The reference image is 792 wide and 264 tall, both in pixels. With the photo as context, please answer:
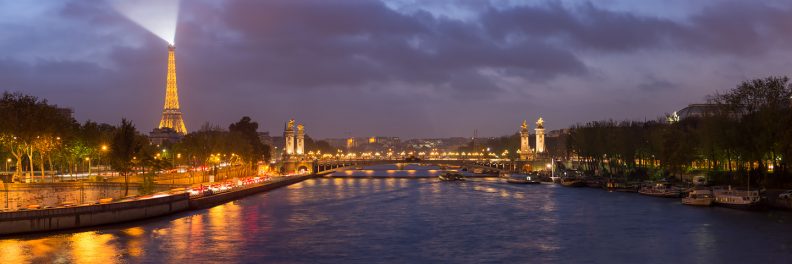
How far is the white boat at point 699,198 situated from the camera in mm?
63812

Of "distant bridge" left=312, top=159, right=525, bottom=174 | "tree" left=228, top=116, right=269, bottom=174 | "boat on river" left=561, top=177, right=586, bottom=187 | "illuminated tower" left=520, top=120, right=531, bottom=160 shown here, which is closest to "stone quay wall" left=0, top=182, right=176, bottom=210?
"boat on river" left=561, top=177, right=586, bottom=187

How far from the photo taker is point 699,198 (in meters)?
64.7

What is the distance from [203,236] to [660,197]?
153 ft

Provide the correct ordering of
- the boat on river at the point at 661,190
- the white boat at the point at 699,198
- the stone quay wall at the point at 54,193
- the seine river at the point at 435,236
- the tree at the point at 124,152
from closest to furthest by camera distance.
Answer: the seine river at the point at 435,236 < the stone quay wall at the point at 54,193 < the white boat at the point at 699,198 < the tree at the point at 124,152 < the boat on river at the point at 661,190

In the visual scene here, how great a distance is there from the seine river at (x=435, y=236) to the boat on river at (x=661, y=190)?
376 centimetres

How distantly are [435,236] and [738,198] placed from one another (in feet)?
85.2

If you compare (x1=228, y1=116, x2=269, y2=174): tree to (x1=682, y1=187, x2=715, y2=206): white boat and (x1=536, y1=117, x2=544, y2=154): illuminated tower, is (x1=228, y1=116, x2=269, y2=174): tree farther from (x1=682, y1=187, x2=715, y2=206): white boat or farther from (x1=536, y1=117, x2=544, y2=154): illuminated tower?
(x1=682, y1=187, x2=715, y2=206): white boat

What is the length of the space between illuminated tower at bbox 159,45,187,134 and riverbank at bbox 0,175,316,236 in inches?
3974

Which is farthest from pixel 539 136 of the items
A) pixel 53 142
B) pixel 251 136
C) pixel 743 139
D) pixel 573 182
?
pixel 53 142

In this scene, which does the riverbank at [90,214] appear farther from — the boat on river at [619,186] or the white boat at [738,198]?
the boat on river at [619,186]

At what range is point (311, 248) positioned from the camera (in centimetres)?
4388

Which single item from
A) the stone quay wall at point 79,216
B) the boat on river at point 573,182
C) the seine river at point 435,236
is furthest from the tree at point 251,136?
the stone quay wall at point 79,216

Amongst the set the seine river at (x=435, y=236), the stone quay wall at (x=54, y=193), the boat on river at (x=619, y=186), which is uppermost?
the stone quay wall at (x=54, y=193)

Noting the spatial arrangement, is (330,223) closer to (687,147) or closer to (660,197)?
(660,197)
